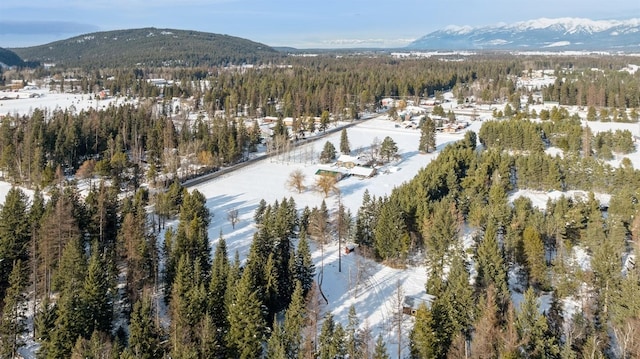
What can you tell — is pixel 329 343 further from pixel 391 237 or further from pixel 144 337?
pixel 391 237

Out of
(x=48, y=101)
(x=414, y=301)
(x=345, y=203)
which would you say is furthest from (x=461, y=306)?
(x=48, y=101)

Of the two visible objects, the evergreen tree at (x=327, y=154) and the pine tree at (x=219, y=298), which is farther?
the evergreen tree at (x=327, y=154)

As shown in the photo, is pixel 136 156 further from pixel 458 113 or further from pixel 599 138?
pixel 458 113

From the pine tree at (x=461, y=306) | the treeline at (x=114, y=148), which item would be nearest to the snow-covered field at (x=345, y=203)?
the pine tree at (x=461, y=306)

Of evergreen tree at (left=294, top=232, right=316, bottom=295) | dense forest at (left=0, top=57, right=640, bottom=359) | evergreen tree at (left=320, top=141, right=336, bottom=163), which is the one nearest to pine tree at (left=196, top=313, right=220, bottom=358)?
dense forest at (left=0, top=57, right=640, bottom=359)

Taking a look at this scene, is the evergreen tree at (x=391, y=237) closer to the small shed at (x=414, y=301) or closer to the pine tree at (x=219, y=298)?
the small shed at (x=414, y=301)

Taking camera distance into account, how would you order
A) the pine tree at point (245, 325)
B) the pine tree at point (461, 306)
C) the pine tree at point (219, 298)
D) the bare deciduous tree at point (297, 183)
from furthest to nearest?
the bare deciduous tree at point (297, 183) → the pine tree at point (219, 298) → the pine tree at point (461, 306) → the pine tree at point (245, 325)

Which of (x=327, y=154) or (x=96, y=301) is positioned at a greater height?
(x=327, y=154)

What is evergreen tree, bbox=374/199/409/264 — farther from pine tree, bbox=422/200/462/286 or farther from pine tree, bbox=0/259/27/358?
pine tree, bbox=0/259/27/358

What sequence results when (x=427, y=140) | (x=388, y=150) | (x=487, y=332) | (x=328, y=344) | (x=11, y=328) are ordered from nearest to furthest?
1. (x=487, y=332)
2. (x=328, y=344)
3. (x=11, y=328)
4. (x=388, y=150)
5. (x=427, y=140)

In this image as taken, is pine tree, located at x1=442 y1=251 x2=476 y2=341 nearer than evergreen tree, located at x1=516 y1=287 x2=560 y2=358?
No

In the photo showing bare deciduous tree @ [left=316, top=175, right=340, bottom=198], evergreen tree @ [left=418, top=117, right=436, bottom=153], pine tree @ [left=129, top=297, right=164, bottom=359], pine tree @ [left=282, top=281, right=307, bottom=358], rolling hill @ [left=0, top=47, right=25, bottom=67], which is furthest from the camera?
rolling hill @ [left=0, top=47, right=25, bottom=67]
